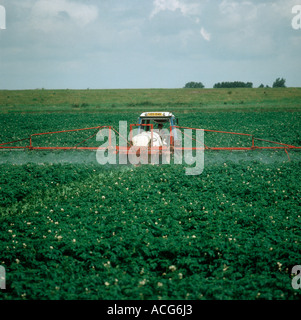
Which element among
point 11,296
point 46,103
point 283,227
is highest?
point 46,103

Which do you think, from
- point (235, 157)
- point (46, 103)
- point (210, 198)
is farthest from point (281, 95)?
point (210, 198)

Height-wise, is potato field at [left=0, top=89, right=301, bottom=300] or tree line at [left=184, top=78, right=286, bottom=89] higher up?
tree line at [left=184, top=78, right=286, bottom=89]

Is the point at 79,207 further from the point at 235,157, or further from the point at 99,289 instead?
the point at 235,157

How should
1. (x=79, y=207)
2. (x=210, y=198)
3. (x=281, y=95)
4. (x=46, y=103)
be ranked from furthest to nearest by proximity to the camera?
(x=281, y=95), (x=46, y=103), (x=210, y=198), (x=79, y=207)

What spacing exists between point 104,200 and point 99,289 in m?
3.60

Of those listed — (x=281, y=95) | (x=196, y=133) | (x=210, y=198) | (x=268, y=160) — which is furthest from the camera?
(x=281, y=95)

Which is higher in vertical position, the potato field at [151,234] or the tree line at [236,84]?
the tree line at [236,84]

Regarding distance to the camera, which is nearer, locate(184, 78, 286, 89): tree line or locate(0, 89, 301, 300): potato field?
locate(0, 89, 301, 300): potato field

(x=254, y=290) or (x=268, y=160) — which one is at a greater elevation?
(x=268, y=160)

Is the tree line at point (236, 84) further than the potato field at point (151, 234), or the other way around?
the tree line at point (236, 84)

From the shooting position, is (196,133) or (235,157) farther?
(196,133)

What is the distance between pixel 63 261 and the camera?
17.7 feet

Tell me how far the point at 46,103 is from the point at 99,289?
54.8m

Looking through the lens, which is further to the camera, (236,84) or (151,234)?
(236,84)
